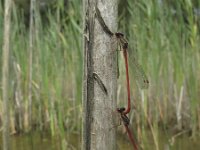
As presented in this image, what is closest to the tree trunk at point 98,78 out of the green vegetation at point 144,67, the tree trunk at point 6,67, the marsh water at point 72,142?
the tree trunk at point 6,67

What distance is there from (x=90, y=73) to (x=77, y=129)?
1.77m

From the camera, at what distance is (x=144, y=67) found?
2.30 m

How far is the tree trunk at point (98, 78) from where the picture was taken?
0.82 metres

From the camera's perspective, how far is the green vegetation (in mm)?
2275

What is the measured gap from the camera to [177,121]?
8.57 ft

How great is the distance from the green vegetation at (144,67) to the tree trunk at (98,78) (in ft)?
4.22

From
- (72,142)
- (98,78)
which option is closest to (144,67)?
(72,142)

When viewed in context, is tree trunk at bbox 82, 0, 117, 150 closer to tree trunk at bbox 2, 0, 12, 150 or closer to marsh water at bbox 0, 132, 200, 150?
tree trunk at bbox 2, 0, 12, 150

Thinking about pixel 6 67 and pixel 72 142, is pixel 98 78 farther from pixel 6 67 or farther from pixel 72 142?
pixel 72 142

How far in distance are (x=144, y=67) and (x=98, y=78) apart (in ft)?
4.94

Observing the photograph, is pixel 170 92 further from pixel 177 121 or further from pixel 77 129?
pixel 77 129

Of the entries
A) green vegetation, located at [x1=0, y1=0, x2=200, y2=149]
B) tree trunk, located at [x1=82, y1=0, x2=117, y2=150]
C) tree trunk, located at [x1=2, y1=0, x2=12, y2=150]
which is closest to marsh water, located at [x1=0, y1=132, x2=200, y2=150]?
green vegetation, located at [x1=0, y1=0, x2=200, y2=149]

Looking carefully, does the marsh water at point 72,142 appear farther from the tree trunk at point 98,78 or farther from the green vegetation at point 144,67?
the tree trunk at point 98,78

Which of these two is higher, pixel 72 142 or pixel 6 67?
pixel 6 67
